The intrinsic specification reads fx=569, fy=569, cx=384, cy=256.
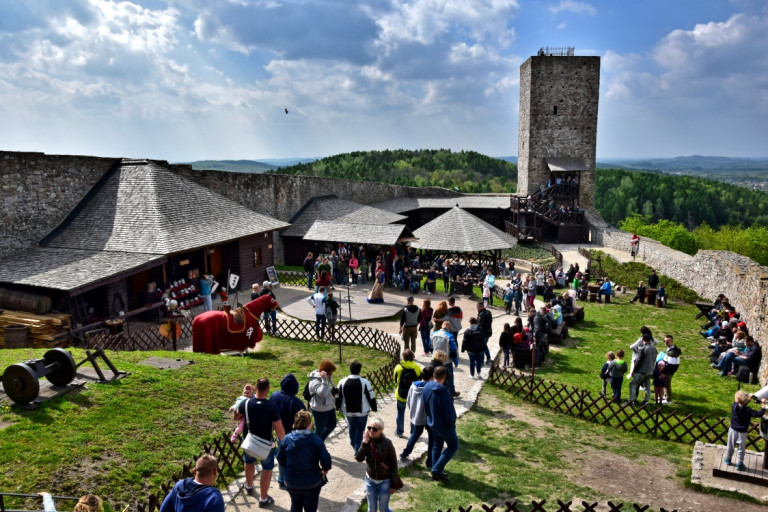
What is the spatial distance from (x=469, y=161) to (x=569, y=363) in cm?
10772

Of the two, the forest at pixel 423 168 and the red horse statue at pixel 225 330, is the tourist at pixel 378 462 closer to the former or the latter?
the red horse statue at pixel 225 330

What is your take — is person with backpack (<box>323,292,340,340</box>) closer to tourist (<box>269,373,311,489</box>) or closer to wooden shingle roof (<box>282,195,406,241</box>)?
tourist (<box>269,373,311,489</box>)

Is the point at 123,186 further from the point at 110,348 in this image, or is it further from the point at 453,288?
the point at 453,288

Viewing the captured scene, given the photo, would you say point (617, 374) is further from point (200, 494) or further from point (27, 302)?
point (27, 302)

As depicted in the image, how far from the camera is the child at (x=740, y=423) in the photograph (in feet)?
28.2

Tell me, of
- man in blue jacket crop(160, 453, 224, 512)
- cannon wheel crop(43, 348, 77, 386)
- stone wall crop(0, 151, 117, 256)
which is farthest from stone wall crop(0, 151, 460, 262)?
man in blue jacket crop(160, 453, 224, 512)

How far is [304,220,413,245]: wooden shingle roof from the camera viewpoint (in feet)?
83.8

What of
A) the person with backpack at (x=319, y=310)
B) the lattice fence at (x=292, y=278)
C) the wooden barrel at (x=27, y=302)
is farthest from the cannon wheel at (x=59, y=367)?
the lattice fence at (x=292, y=278)

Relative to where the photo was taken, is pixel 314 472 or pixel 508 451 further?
pixel 508 451

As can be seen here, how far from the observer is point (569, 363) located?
611 inches

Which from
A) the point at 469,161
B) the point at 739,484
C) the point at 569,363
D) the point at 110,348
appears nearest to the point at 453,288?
the point at 569,363

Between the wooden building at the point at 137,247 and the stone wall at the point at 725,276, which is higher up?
the wooden building at the point at 137,247

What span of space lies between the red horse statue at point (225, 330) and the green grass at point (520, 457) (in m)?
6.24

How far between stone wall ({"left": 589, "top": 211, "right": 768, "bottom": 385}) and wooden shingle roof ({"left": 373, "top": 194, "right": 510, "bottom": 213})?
11239mm
